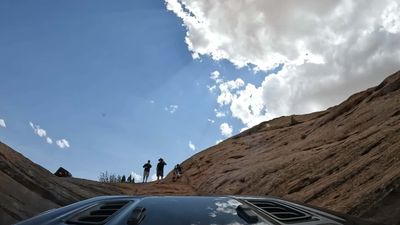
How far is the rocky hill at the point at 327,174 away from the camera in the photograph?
28.1 ft

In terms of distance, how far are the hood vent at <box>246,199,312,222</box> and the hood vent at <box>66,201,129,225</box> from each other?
0.74m

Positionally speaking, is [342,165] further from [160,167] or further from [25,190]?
[160,167]

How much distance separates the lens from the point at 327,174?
1224cm

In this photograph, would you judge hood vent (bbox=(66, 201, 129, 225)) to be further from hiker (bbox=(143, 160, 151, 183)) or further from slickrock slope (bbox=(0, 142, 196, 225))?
hiker (bbox=(143, 160, 151, 183))

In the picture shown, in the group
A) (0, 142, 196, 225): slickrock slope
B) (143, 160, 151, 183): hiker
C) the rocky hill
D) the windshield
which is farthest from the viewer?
(143, 160, 151, 183): hiker

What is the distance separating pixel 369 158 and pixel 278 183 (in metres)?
3.67

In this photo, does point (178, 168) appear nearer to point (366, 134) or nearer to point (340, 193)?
point (366, 134)

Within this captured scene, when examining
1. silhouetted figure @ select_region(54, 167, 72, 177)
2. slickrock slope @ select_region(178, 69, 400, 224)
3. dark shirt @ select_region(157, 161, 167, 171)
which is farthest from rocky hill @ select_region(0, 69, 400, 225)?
dark shirt @ select_region(157, 161, 167, 171)

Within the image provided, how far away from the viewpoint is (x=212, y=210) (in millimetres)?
2316

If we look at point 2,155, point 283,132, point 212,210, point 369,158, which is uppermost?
point 283,132

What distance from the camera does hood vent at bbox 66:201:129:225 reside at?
228cm

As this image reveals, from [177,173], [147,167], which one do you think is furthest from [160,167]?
[177,173]

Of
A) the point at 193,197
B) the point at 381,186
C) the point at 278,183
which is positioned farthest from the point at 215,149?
the point at 193,197

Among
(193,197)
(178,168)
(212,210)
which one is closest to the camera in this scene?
(212,210)
